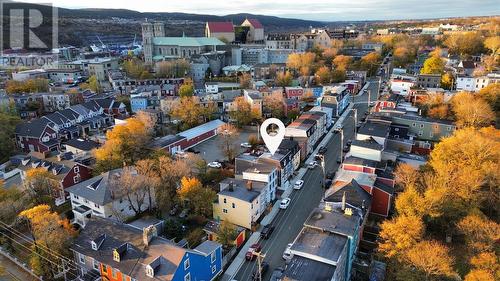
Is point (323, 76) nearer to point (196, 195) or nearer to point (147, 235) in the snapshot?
point (196, 195)

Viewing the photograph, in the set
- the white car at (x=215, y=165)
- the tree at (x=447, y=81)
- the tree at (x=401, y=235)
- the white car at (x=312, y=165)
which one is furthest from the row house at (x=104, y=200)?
the tree at (x=447, y=81)

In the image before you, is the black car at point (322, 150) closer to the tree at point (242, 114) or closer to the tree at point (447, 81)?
the tree at point (242, 114)

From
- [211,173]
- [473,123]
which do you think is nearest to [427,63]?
[473,123]

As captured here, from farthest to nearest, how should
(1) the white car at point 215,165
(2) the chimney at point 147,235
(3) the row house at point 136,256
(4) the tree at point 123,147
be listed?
(1) the white car at point 215,165 < (4) the tree at point 123,147 < (2) the chimney at point 147,235 < (3) the row house at point 136,256

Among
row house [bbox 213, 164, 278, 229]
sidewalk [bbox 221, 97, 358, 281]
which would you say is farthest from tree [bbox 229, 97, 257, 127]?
row house [bbox 213, 164, 278, 229]

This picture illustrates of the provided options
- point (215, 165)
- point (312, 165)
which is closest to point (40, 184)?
point (215, 165)

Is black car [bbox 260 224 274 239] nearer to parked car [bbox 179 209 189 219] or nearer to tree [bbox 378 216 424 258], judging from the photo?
parked car [bbox 179 209 189 219]
